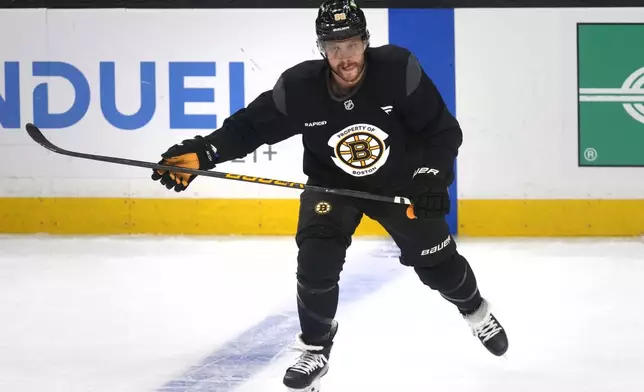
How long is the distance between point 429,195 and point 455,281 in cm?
38

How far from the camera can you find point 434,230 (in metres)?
2.78

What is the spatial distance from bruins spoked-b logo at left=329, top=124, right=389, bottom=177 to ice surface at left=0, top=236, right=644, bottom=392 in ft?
2.05

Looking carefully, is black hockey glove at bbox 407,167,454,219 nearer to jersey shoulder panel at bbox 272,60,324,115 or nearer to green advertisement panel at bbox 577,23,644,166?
jersey shoulder panel at bbox 272,60,324,115

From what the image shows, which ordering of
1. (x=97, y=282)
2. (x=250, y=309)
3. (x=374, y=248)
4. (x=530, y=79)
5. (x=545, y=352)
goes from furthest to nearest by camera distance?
1. (x=530, y=79)
2. (x=374, y=248)
3. (x=97, y=282)
4. (x=250, y=309)
5. (x=545, y=352)

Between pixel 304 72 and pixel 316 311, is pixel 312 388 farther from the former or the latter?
pixel 304 72

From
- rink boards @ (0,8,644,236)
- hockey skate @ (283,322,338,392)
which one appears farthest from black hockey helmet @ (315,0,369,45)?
rink boards @ (0,8,644,236)

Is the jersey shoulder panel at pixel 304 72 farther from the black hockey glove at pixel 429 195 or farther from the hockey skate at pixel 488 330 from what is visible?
the hockey skate at pixel 488 330

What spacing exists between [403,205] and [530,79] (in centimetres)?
342

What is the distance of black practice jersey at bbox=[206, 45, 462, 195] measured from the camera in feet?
8.89

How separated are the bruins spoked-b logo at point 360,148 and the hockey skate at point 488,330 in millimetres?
Result: 569

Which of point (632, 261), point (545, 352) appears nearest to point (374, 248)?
point (632, 261)

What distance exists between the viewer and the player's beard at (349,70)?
8.59 feet

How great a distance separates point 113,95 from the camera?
6082mm

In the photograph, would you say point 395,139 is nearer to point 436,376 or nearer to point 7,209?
point 436,376
